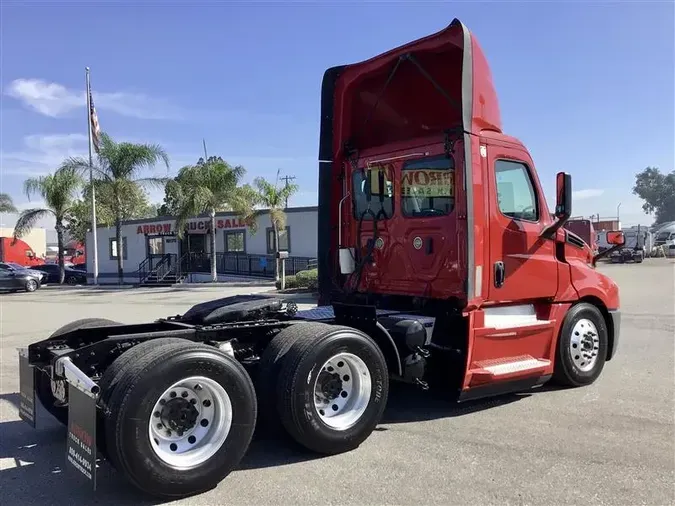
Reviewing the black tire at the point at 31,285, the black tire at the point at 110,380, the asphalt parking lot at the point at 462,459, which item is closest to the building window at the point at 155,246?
the black tire at the point at 31,285

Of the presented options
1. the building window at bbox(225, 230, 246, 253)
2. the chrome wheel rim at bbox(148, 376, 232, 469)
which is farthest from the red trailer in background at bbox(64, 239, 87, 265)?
the chrome wheel rim at bbox(148, 376, 232, 469)

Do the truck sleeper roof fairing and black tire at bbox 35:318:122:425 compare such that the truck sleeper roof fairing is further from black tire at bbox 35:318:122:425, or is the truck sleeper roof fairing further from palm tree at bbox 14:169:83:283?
palm tree at bbox 14:169:83:283

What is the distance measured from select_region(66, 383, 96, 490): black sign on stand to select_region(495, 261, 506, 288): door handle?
3.76 metres

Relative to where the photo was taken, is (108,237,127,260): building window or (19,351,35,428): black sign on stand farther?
(108,237,127,260): building window

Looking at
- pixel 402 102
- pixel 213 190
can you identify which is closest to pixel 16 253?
pixel 213 190

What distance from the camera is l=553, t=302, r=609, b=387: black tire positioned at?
6.48m

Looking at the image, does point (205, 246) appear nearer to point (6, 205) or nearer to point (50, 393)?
point (6, 205)

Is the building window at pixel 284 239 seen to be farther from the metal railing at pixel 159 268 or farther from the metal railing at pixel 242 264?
the metal railing at pixel 159 268

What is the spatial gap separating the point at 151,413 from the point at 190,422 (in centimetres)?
37

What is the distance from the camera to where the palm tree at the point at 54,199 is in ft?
→ 108

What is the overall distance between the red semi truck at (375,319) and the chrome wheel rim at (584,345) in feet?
0.08

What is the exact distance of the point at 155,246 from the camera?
121ft

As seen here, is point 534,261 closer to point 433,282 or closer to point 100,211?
point 433,282

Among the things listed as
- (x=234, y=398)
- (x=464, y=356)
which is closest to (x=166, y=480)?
(x=234, y=398)
